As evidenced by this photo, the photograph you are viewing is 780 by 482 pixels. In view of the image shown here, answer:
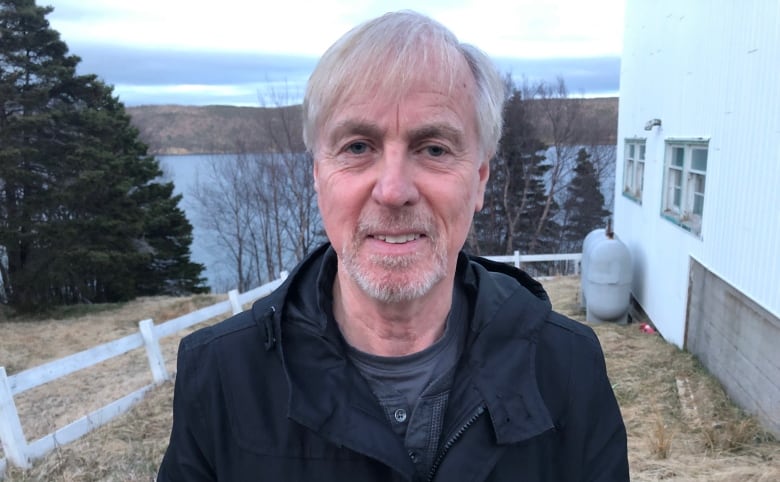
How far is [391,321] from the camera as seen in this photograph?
1.58 metres

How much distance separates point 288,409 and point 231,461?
234 mm

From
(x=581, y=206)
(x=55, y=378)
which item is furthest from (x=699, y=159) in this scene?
(x=581, y=206)

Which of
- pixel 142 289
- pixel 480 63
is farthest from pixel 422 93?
pixel 142 289

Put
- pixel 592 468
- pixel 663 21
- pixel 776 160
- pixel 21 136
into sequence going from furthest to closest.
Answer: pixel 21 136
pixel 663 21
pixel 776 160
pixel 592 468

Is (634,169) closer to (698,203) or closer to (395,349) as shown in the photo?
(698,203)

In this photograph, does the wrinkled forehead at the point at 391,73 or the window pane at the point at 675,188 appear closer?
the wrinkled forehead at the point at 391,73

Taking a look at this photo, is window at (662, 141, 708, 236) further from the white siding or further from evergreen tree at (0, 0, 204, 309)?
evergreen tree at (0, 0, 204, 309)

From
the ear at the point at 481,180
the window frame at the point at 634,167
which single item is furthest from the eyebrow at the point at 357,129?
the window frame at the point at 634,167

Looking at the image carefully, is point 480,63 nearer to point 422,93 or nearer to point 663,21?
point 422,93

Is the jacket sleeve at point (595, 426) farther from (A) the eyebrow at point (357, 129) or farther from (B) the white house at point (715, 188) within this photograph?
(B) the white house at point (715, 188)

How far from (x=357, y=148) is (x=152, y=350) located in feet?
21.2

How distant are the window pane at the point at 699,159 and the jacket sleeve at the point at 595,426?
22.3 feet

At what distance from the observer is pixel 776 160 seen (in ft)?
16.7

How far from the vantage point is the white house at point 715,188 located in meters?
5.29
